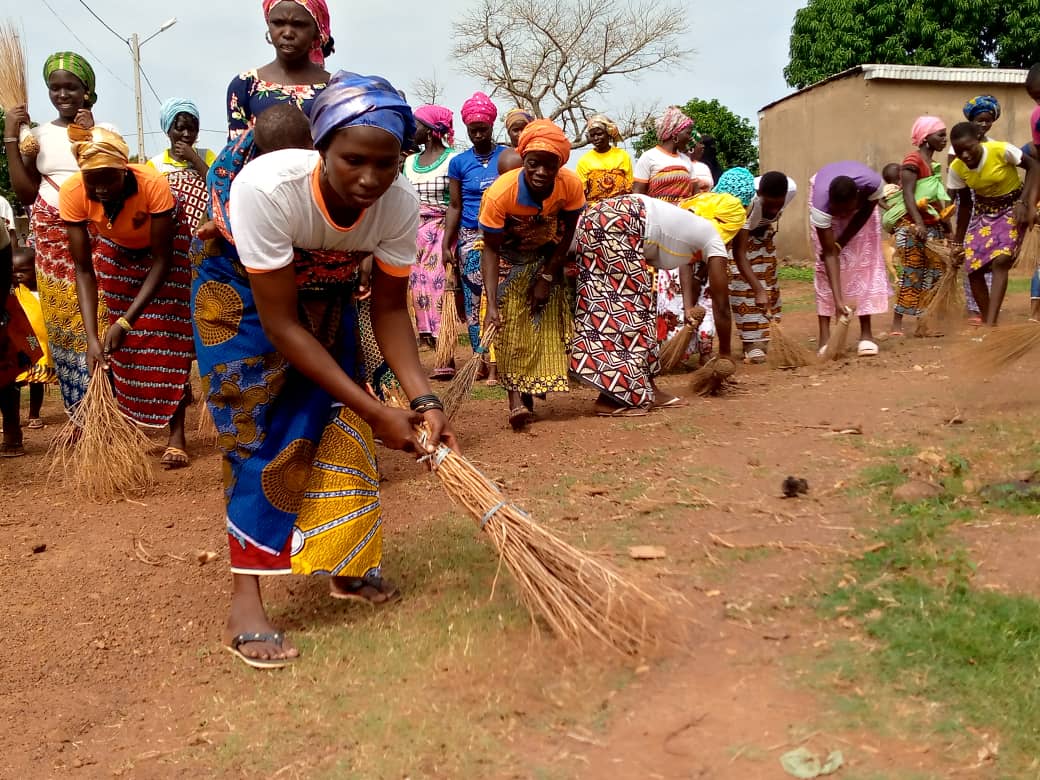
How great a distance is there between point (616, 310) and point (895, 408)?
1525 millimetres

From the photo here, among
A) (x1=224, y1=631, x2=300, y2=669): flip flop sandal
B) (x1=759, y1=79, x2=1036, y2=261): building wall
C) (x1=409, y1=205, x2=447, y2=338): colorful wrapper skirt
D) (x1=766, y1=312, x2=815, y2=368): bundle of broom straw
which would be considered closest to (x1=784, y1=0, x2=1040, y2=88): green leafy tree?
(x1=759, y1=79, x2=1036, y2=261): building wall

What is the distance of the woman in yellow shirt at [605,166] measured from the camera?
7.19 m

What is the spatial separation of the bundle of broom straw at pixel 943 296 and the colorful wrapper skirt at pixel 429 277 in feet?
12.2

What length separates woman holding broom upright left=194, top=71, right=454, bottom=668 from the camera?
8.69 ft

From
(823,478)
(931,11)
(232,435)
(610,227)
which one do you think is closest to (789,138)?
(931,11)

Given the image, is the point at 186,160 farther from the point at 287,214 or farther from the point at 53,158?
the point at 287,214

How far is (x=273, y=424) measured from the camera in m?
2.98

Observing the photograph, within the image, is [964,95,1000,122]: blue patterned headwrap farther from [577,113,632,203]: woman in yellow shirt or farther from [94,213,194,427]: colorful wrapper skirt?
[94,213,194,427]: colorful wrapper skirt

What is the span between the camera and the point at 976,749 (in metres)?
2.04

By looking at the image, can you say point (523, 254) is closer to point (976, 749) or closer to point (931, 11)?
point (976, 749)

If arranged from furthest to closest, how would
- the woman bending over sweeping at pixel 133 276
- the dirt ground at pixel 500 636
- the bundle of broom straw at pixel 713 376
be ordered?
1. the bundle of broom straw at pixel 713 376
2. the woman bending over sweeping at pixel 133 276
3. the dirt ground at pixel 500 636

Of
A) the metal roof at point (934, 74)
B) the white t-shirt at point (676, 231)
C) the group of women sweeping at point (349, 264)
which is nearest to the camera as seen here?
the group of women sweeping at point (349, 264)

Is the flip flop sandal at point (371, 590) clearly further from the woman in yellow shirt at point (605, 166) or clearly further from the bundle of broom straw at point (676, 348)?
the woman in yellow shirt at point (605, 166)

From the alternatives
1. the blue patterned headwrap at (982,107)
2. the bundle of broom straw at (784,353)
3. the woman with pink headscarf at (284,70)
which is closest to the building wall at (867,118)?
the blue patterned headwrap at (982,107)
